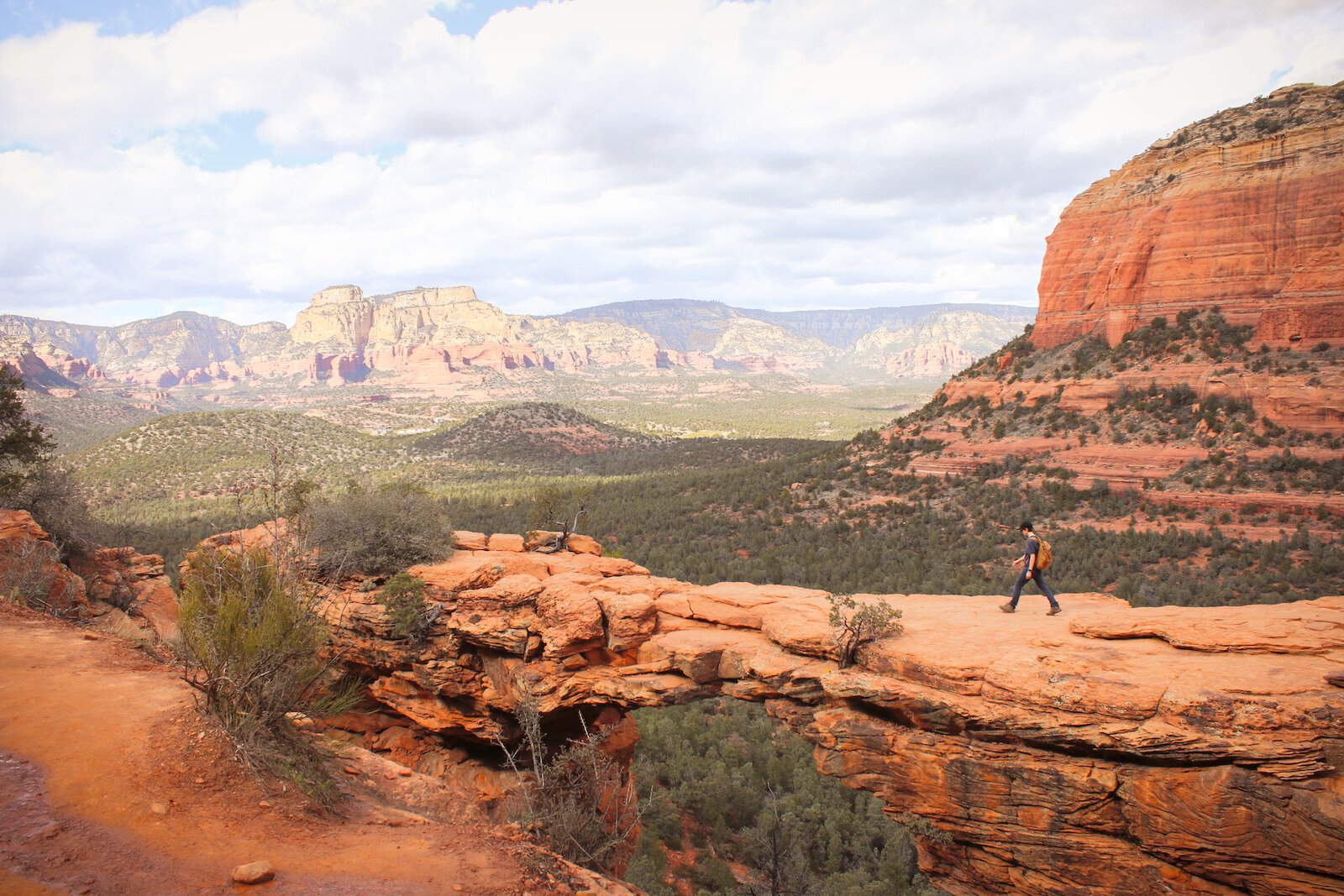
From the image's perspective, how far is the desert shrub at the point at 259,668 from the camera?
682 centimetres

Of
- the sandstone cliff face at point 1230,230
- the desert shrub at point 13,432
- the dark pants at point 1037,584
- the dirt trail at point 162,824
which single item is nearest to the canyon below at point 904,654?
the dirt trail at point 162,824

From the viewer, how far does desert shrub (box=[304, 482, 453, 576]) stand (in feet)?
42.8

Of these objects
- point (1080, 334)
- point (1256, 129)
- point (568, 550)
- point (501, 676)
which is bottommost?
point (501, 676)

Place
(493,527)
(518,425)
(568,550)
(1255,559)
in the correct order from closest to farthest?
(568,550) < (1255,559) < (493,527) < (518,425)

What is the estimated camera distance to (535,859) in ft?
22.0

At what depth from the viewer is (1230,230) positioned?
35.3m

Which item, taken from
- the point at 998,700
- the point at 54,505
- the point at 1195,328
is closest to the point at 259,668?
the point at 998,700

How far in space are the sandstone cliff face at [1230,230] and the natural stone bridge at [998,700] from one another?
33.1m

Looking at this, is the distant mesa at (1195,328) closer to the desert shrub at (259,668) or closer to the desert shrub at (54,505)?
the desert shrub at (259,668)

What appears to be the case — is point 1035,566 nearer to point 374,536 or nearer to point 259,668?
point 259,668

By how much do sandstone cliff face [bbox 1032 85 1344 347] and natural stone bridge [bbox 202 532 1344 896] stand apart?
33.1 metres

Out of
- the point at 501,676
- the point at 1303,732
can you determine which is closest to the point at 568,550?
the point at 501,676

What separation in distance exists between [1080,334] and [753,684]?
43.5 m

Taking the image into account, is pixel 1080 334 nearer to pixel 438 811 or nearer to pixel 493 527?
pixel 493 527
